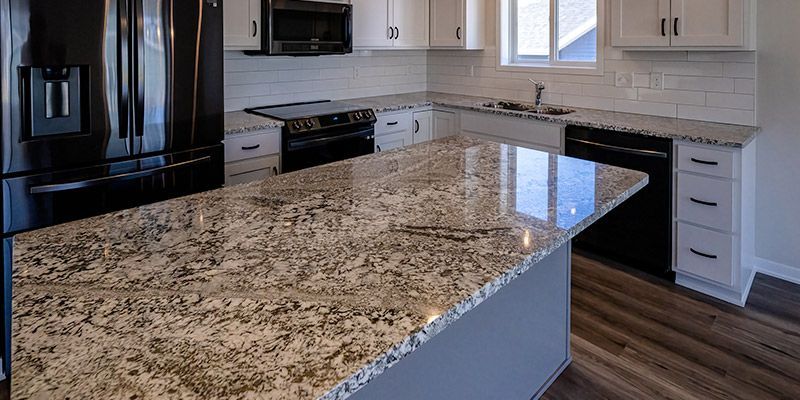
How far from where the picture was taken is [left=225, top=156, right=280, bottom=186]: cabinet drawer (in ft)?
10.3

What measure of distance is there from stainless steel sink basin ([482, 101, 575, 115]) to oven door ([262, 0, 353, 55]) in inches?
47.7

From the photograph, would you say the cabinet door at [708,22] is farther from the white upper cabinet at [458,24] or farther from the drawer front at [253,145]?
the drawer front at [253,145]

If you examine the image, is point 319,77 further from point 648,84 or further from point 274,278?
point 274,278

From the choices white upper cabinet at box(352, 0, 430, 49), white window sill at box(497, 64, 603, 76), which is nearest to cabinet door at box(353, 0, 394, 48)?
white upper cabinet at box(352, 0, 430, 49)

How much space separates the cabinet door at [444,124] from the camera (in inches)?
172

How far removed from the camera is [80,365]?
77cm

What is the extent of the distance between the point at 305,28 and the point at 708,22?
246 centimetres

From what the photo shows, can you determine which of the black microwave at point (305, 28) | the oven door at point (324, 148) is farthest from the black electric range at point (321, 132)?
the black microwave at point (305, 28)

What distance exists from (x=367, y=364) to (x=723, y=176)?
2683 millimetres

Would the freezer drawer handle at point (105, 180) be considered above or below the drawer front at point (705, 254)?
above

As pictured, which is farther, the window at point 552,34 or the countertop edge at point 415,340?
the window at point 552,34

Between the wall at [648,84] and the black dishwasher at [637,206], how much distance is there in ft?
1.94

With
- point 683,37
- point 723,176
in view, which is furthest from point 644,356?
point 683,37

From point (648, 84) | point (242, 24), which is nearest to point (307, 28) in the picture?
point (242, 24)
